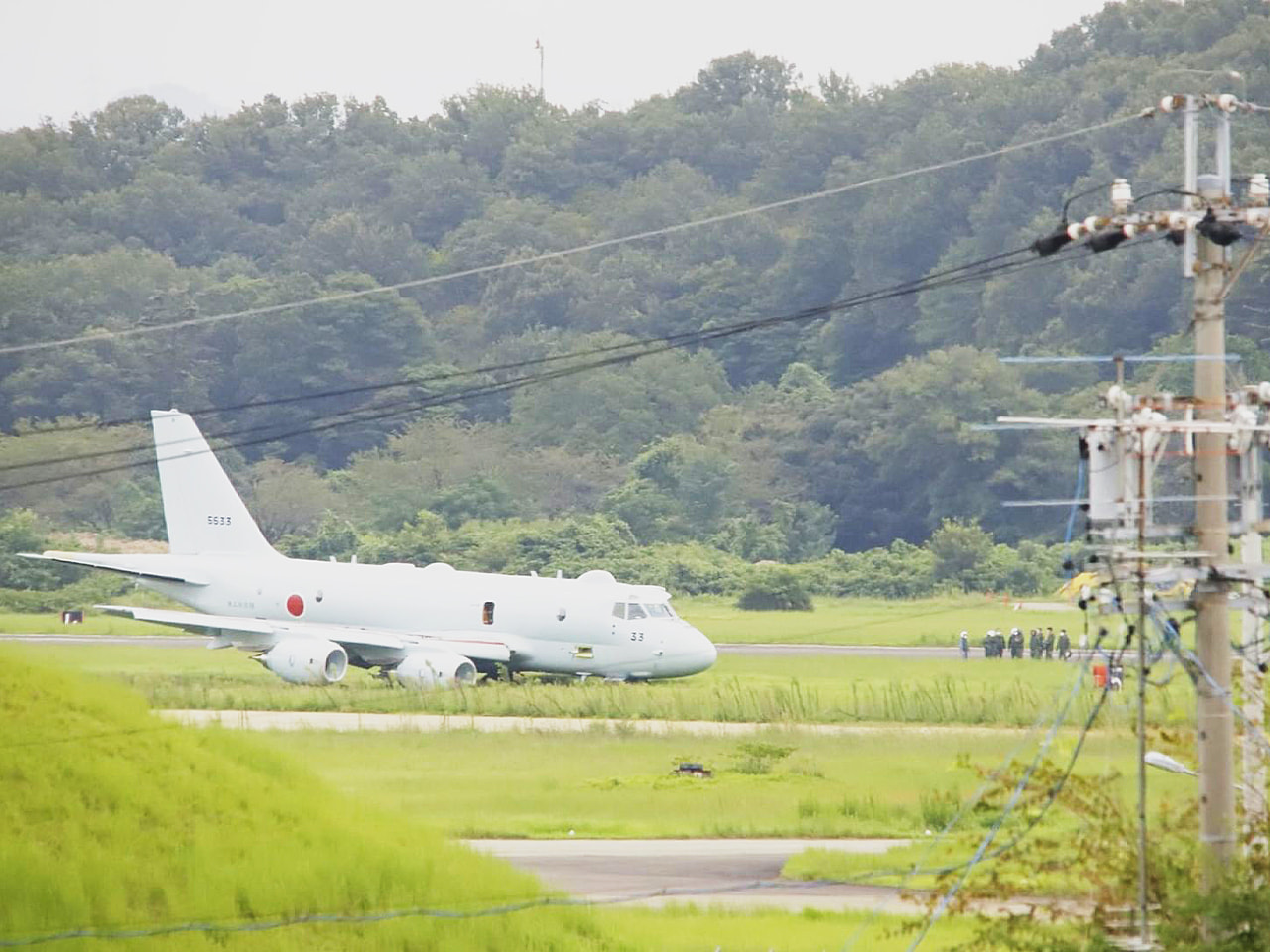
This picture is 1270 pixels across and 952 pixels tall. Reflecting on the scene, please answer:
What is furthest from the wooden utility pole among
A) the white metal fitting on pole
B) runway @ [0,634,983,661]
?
runway @ [0,634,983,661]

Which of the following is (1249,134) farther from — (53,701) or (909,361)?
(53,701)

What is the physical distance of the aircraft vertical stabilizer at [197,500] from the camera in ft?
172

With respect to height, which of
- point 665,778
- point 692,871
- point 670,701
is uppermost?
point 670,701

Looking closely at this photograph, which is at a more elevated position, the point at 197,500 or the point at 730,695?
the point at 197,500

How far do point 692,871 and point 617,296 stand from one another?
101m

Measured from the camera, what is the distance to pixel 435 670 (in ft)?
153

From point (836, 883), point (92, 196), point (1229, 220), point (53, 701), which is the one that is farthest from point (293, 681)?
point (92, 196)

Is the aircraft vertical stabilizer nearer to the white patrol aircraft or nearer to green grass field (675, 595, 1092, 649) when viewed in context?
the white patrol aircraft

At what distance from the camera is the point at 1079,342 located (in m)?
107

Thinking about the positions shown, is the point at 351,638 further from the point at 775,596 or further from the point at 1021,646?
the point at 775,596

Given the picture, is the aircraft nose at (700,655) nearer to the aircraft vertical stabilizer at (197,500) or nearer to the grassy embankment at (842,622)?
the aircraft vertical stabilizer at (197,500)

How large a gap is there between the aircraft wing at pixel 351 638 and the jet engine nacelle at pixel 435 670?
33 cm

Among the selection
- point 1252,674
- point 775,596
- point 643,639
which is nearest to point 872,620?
point 775,596

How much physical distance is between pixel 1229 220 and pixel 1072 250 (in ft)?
299
